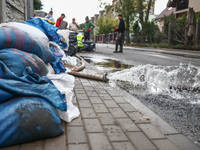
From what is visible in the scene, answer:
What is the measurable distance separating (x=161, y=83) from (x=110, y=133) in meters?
2.37

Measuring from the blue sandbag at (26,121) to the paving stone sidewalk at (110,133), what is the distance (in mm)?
64

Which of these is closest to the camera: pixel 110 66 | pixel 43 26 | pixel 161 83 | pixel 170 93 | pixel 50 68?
pixel 170 93

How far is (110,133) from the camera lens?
2.06 m

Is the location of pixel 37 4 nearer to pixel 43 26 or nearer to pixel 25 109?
pixel 43 26

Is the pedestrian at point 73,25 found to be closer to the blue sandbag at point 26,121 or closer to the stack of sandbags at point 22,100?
the stack of sandbags at point 22,100

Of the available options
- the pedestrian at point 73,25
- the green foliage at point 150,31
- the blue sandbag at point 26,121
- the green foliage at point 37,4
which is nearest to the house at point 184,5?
the green foliage at point 150,31

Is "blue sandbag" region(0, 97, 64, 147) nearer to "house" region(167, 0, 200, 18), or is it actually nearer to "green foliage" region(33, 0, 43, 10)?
"house" region(167, 0, 200, 18)

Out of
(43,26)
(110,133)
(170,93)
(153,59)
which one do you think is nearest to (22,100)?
(110,133)

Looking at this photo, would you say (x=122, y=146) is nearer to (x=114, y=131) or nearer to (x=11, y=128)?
(x=114, y=131)

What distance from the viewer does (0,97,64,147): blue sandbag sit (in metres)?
1.74

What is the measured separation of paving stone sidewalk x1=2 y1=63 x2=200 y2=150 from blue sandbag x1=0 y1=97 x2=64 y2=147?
0.21 ft

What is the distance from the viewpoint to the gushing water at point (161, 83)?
375 cm

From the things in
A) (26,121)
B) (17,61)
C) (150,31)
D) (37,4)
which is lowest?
(26,121)

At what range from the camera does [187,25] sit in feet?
51.1
